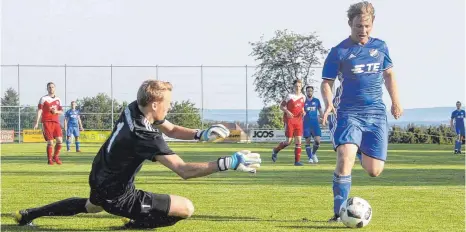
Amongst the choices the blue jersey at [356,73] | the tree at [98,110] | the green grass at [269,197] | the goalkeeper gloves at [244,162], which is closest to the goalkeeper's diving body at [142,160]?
the goalkeeper gloves at [244,162]

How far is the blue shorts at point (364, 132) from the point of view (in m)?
8.89

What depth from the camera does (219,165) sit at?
21.9ft

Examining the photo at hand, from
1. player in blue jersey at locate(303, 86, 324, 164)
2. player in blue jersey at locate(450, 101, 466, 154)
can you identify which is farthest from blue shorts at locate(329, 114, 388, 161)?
player in blue jersey at locate(450, 101, 466, 154)

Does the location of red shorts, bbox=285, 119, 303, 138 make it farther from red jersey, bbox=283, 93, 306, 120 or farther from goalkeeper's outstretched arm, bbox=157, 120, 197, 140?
goalkeeper's outstretched arm, bbox=157, 120, 197, 140

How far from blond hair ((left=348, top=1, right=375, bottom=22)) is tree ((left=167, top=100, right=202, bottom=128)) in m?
45.6

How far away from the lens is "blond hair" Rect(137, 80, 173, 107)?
7211 mm

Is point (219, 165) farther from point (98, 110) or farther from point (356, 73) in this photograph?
point (98, 110)

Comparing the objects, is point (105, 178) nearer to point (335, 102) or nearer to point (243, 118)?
point (335, 102)

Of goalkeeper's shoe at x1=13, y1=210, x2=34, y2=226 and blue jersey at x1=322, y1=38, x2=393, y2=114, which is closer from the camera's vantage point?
goalkeeper's shoe at x1=13, y1=210, x2=34, y2=226

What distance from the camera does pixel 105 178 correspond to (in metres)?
7.45

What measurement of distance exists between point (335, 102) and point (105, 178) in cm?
311

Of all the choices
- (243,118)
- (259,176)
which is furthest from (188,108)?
(259,176)

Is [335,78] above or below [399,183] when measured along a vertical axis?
above

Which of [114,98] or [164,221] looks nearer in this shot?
A: [164,221]
